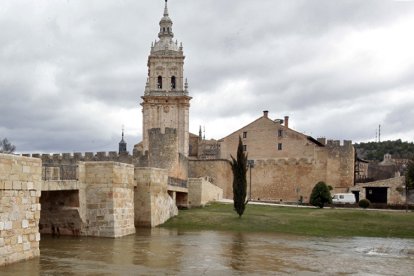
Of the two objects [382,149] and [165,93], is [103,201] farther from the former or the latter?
[382,149]

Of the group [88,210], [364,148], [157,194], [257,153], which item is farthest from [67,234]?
[364,148]

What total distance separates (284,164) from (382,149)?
71173mm

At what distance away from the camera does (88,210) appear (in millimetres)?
23734

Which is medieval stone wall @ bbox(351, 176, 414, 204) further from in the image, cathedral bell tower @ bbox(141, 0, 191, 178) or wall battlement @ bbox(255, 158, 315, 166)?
cathedral bell tower @ bbox(141, 0, 191, 178)

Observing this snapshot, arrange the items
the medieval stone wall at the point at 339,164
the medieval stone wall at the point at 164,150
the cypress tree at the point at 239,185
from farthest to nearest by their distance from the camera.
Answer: the medieval stone wall at the point at 339,164, the medieval stone wall at the point at 164,150, the cypress tree at the point at 239,185

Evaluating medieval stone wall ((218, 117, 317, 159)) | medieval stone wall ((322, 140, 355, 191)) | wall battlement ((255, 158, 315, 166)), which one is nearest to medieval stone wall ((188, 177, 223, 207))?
wall battlement ((255, 158, 315, 166))

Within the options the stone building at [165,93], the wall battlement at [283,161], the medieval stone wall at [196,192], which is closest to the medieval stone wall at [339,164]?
the wall battlement at [283,161]

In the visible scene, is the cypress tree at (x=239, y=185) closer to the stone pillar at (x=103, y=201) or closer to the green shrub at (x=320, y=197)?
the stone pillar at (x=103, y=201)

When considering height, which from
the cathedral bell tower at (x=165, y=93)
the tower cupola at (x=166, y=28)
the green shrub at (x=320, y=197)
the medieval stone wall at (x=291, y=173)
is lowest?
the green shrub at (x=320, y=197)

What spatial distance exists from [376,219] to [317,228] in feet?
14.7

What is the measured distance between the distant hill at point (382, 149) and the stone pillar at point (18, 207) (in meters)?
98.3

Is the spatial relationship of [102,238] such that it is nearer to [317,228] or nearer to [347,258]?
[347,258]

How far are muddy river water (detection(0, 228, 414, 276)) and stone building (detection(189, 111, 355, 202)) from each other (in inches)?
1001

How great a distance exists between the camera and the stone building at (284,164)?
5109cm
